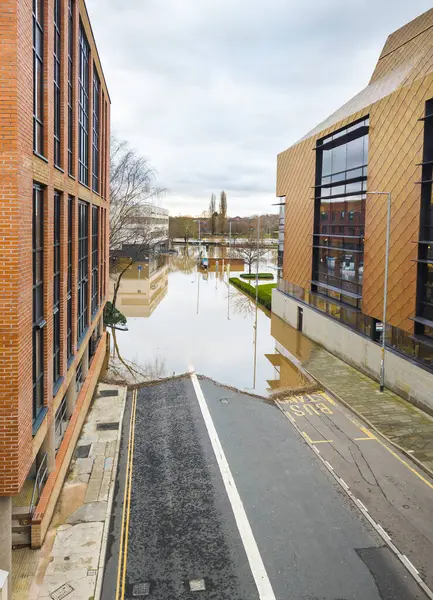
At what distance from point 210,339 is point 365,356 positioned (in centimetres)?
1203

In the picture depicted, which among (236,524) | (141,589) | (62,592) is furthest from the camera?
(236,524)

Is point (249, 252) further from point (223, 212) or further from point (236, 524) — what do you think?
point (223, 212)

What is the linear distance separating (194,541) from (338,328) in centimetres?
1972

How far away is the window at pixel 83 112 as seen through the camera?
785 inches

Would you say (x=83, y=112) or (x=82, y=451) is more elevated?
(x=83, y=112)

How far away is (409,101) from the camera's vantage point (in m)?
21.4

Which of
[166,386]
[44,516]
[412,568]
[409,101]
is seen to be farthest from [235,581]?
[409,101]

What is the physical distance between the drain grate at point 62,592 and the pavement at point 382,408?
35.3 ft

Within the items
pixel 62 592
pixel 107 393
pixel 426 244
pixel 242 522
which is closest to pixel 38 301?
pixel 62 592

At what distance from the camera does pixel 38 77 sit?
11.9 m

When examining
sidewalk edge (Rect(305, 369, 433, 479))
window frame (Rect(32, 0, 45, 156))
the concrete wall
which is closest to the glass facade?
the concrete wall

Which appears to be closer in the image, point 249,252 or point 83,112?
point 83,112

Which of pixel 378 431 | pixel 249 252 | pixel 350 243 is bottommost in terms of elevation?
pixel 378 431

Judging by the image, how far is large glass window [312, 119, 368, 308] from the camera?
2725cm
